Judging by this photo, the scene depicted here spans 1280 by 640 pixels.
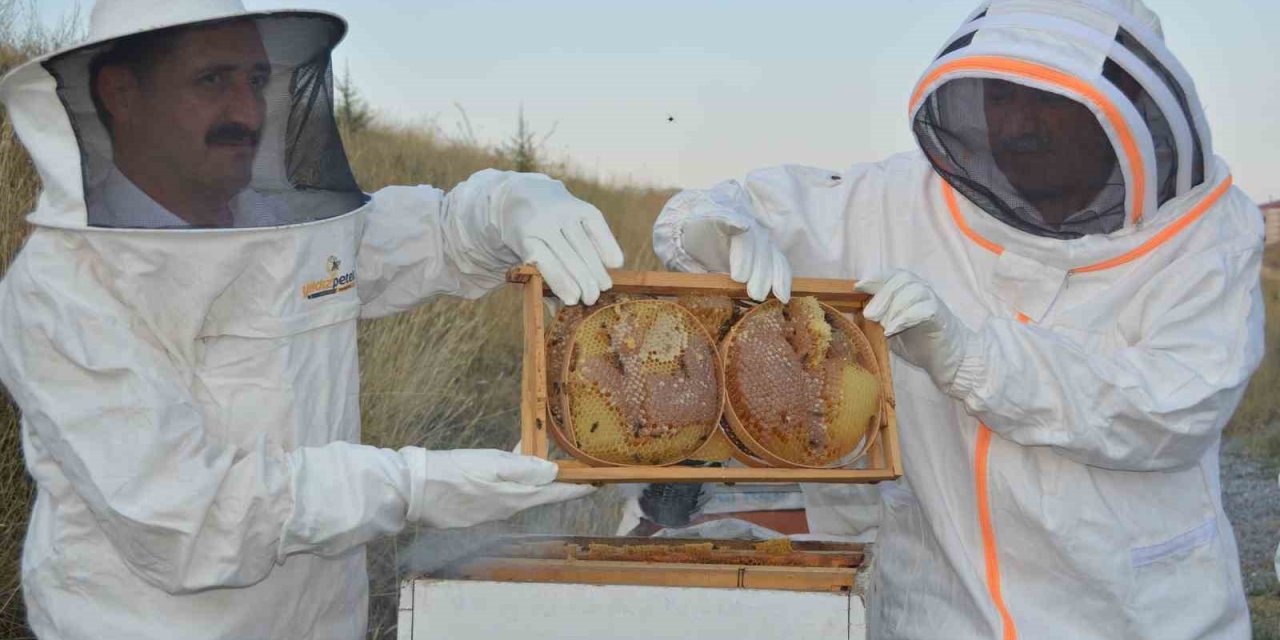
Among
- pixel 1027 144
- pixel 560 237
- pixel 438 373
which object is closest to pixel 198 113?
pixel 560 237

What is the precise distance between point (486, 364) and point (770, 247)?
5.32m

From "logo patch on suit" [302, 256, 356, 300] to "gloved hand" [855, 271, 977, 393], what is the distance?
4.25 feet

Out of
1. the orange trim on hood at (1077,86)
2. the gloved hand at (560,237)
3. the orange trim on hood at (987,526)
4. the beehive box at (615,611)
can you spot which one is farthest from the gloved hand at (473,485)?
the orange trim on hood at (1077,86)

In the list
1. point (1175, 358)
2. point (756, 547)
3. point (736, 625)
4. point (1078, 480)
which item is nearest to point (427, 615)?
point (736, 625)

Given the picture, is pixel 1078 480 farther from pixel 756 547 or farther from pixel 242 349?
pixel 242 349

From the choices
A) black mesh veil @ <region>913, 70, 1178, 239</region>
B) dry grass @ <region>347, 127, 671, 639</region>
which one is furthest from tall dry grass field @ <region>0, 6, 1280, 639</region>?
black mesh veil @ <region>913, 70, 1178, 239</region>

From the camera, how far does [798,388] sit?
2926mm

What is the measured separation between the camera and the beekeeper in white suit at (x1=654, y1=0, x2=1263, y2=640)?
3053 millimetres

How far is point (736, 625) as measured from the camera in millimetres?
2578

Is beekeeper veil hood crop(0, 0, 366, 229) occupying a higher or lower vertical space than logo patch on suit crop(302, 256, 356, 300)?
higher

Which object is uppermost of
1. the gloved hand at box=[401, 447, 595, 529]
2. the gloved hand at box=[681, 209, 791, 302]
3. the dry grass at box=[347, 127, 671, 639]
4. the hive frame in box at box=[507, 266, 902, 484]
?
the gloved hand at box=[681, 209, 791, 302]

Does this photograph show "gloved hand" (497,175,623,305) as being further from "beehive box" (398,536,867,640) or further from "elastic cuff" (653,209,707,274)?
"beehive box" (398,536,867,640)

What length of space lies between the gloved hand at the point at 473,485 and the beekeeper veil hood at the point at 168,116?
67 centimetres

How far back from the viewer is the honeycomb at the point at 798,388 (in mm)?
2920
